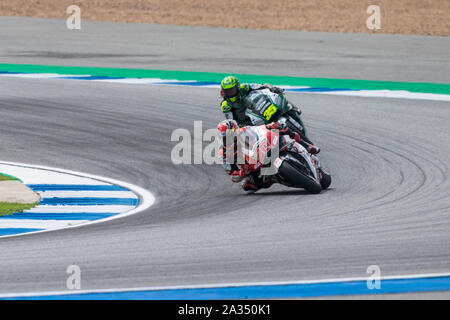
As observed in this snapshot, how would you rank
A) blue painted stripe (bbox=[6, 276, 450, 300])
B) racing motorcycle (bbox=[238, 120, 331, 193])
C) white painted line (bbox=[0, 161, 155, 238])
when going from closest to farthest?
blue painted stripe (bbox=[6, 276, 450, 300])
white painted line (bbox=[0, 161, 155, 238])
racing motorcycle (bbox=[238, 120, 331, 193])

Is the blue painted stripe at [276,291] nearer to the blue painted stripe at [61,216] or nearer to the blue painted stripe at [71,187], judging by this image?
the blue painted stripe at [61,216]

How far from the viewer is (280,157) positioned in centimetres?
1158

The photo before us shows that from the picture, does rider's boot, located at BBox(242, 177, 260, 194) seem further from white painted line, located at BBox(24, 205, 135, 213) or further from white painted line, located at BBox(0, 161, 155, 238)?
white painted line, located at BBox(24, 205, 135, 213)

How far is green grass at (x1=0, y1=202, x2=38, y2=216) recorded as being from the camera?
34.6ft

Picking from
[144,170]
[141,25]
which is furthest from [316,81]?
[141,25]

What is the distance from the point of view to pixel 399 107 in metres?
17.9

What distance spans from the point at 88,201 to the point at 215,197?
151 centimetres

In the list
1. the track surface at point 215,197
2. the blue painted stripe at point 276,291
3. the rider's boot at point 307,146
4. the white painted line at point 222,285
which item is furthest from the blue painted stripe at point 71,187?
the blue painted stripe at point 276,291

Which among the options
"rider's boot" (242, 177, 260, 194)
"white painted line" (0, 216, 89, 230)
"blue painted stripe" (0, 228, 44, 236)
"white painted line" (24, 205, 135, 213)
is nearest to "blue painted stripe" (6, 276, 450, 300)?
"blue painted stripe" (0, 228, 44, 236)

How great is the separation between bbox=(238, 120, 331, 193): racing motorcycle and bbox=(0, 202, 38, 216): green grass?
2.59m

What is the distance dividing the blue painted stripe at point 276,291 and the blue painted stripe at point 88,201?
399 centimetres
